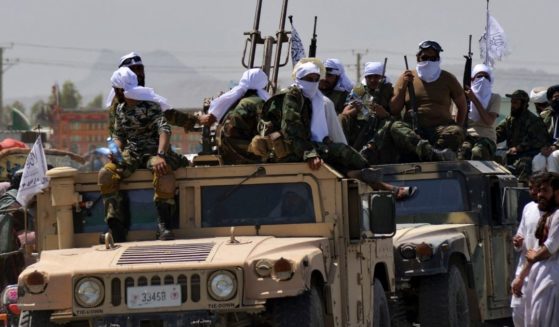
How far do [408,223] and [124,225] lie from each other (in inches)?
174

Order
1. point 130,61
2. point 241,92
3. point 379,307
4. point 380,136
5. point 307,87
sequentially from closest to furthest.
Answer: point 307,87 < point 379,307 < point 130,61 < point 241,92 < point 380,136

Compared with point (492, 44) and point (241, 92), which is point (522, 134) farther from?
point (241, 92)

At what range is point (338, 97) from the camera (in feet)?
55.2

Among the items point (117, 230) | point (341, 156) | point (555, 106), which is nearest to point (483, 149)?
point (555, 106)

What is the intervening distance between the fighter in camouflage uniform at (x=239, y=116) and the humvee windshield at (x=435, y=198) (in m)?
2.47

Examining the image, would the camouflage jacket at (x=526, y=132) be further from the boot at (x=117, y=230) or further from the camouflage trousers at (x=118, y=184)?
the boot at (x=117, y=230)

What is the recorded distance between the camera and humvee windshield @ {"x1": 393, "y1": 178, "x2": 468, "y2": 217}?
15883 mm

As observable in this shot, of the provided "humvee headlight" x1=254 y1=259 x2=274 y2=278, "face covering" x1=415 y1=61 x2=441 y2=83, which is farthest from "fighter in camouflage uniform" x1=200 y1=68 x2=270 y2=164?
"face covering" x1=415 y1=61 x2=441 y2=83

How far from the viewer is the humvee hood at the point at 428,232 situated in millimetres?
14805

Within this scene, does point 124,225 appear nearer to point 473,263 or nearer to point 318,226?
point 318,226

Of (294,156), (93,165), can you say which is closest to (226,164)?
(294,156)

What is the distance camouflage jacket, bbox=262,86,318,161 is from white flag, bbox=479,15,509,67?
8.68 meters

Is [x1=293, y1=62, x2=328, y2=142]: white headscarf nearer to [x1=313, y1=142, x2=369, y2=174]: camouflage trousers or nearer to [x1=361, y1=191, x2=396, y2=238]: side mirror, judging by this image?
[x1=313, y1=142, x2=369, y2=174]: camouflage trousers

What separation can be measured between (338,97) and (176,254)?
5976 mm
